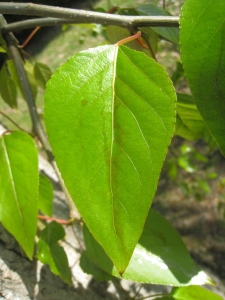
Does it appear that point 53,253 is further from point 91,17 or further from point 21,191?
point 91,17

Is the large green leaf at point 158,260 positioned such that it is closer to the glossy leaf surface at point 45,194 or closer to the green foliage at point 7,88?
the glossy leaf surface at point 45,194

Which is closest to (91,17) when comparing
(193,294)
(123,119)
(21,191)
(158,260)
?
(123,119)

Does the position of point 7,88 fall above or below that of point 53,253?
above

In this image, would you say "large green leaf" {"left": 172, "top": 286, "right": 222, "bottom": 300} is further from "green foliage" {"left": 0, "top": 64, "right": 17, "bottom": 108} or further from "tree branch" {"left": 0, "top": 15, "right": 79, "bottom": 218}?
"green foliage" {"left": 0, "top": 64, "right": 17, "bottom": 108}

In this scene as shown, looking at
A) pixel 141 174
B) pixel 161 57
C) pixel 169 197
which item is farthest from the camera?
pixel 161 57

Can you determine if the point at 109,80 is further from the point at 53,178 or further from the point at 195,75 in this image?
the point at 53,178

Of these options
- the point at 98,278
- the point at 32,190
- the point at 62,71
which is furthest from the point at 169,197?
the point at 62,71

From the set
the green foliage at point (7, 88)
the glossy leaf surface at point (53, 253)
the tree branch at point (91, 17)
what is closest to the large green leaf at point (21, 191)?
the glossy leaf surface at point (53, 253)

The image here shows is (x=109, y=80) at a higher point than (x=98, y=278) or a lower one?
higher

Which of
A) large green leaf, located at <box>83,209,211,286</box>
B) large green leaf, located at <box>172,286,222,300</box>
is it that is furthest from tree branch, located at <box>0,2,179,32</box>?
large green leaf, located at <box>172,286,222,300</box>
